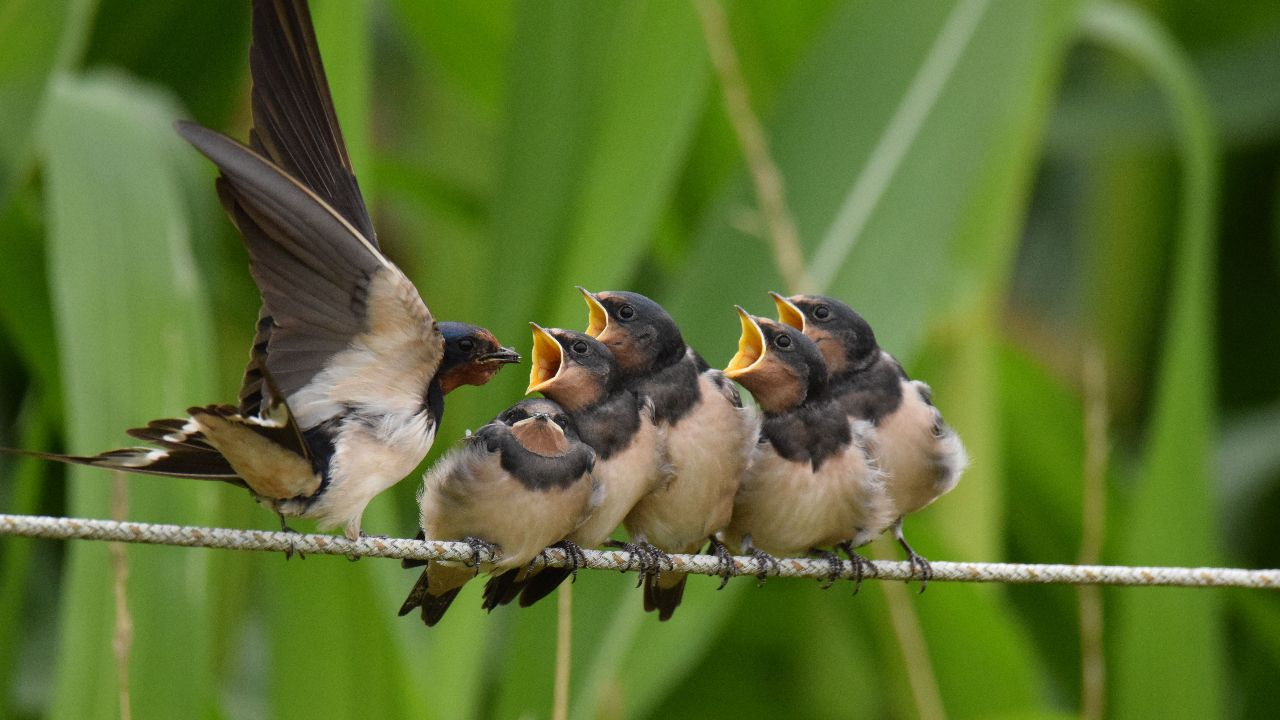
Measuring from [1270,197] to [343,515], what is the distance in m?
3.31

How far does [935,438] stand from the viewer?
1.36 metres

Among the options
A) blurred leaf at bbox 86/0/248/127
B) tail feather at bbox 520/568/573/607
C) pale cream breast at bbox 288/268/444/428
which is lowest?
tail feather at bbox 520/568/573/607

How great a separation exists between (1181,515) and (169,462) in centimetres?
126

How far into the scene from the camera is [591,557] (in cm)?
111

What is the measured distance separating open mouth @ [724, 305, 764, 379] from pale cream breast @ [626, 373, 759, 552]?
2cm

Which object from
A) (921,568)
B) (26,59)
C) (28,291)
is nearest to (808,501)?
(921,568)

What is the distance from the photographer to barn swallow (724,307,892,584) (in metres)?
1.26

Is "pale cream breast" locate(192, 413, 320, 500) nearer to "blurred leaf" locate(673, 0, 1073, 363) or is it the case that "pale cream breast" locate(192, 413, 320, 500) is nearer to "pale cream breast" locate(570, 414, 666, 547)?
"pale cream breast" locate(570, 414, 666, 547)

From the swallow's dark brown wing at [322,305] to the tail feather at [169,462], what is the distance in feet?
0.19

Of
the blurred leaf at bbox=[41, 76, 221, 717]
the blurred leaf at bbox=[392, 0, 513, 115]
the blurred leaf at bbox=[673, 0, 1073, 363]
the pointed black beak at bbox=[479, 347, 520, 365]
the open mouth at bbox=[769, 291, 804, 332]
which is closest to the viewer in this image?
the pointed black beak at bbox=[479, 347, 520, 365]

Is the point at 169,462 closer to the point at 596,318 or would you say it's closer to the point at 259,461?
the point at 259,461

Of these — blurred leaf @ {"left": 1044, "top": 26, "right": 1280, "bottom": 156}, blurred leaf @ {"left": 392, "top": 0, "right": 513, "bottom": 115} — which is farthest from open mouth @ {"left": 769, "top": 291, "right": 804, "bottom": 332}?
blurred leaf @ {"left": 1044, "top": 26, "right": 1280, "bottom": 156}

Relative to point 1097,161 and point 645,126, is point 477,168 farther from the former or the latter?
point 645,126

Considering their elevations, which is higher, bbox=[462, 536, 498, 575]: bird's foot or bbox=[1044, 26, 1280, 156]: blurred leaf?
bbox=[1044, 26, 1280, 156]: blurred leaf
